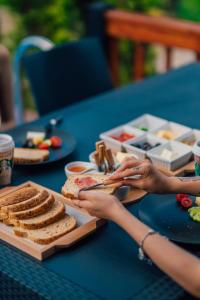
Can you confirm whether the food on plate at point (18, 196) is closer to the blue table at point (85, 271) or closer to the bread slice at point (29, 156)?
the blue table at point (85, 271)

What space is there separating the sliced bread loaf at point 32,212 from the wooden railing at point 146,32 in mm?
2285

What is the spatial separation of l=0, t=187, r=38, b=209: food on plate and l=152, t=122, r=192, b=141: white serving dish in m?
0.70

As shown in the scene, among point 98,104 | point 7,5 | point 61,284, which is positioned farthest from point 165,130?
point 7,5

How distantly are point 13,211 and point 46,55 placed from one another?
1389 mm

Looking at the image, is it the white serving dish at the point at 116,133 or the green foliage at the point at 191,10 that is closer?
the white serving dish at the point at 116,133

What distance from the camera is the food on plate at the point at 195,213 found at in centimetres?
210

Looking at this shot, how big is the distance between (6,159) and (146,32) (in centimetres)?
224

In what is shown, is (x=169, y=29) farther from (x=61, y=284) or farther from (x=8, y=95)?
(x=61, y=284)

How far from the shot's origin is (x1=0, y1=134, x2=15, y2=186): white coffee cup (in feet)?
7.43

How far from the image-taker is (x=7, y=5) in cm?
579

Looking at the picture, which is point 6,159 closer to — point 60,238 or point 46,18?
point 60,238

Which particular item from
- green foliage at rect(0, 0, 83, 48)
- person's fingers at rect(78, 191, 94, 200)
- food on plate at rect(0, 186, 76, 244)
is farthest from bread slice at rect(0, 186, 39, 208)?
green foliage at rect(0, 0, 83, 48)

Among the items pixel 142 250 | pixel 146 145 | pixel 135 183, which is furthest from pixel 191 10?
pixel 142 250

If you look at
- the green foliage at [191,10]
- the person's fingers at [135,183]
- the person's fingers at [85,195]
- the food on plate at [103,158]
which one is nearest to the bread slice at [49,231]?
the person's fingers at [85,195]
